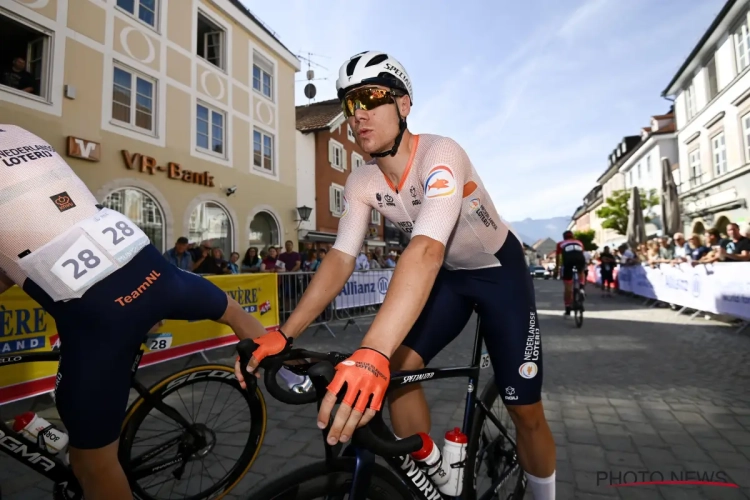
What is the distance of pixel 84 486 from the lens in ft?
5.54

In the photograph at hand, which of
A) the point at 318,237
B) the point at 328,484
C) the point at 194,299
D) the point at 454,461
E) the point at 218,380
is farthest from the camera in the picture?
the point at 318,237

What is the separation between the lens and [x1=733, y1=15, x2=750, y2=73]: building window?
1966 cm

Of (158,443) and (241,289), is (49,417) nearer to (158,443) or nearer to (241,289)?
(158,443)

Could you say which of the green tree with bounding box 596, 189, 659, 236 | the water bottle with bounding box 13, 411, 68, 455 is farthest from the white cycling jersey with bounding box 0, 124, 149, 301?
the green tree with bounding box 596, 189, 659, 236

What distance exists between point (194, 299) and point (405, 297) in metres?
1.13

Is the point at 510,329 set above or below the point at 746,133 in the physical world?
below

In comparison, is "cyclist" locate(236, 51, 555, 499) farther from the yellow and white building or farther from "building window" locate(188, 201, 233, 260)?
"building window" locate(188, 201, 233, 260)

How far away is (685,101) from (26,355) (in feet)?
115

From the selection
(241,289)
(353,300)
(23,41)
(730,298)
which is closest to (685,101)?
(730,298)

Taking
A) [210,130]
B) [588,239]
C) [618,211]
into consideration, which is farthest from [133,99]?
[588,239]

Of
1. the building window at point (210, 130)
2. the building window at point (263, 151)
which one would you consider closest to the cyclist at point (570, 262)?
the building window at point (210, 130)

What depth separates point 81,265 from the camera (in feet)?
5.23

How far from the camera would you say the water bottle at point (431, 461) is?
1.45 metres

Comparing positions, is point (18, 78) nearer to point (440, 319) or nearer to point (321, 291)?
point (321, 291)
